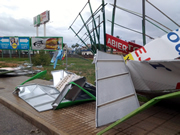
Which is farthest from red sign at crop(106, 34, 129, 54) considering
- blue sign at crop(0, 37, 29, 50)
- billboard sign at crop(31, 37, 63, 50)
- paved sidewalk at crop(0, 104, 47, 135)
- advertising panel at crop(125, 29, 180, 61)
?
blue sign at crop(0, 37, 29, 50)

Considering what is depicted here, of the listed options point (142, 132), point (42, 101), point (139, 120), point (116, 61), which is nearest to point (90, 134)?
point (142, 132)

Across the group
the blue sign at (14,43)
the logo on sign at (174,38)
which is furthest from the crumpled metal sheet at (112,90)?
the blue sign at (14,43)

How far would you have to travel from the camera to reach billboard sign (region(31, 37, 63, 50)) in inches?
1114

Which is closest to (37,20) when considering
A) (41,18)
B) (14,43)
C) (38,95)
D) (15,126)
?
(41,18)

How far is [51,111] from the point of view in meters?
Answer: 4.83

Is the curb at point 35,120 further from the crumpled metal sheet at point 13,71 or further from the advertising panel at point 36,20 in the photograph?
the advertising panel at point 36,20

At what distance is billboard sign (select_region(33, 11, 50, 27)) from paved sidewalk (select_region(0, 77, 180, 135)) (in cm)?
4588

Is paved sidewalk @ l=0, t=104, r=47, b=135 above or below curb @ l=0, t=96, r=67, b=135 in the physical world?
below

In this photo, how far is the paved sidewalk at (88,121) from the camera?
3557mm

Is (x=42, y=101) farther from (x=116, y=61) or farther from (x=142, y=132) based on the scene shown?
(x=142, y=132)

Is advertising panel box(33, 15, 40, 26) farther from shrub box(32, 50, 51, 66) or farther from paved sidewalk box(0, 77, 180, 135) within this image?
paved sidewalk box(0, 77, 180, 135)

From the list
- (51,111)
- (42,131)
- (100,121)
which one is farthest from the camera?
(51,111)

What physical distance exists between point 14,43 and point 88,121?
91.4 ft

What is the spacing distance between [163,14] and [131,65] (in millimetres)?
1569
